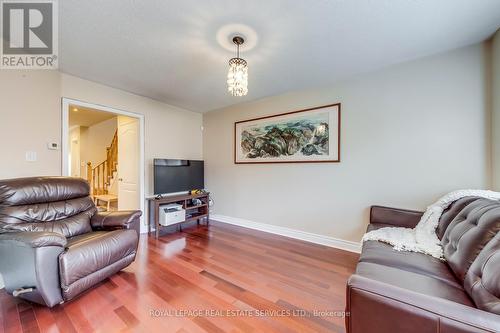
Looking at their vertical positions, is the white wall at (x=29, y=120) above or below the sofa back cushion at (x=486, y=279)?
above

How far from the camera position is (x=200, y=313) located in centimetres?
152

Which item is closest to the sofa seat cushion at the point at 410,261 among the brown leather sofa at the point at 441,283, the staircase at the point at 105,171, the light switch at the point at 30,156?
the brown leather sofa at the point at 441,283

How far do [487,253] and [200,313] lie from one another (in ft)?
5.88

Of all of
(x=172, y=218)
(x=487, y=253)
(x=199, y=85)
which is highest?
(x=199, y=85)

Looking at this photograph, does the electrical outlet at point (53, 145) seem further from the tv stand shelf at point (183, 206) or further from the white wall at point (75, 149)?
the white wall at point (75, 149)

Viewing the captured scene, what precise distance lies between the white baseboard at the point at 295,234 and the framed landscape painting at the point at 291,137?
110cm

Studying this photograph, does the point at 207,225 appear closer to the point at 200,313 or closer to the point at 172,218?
the point at 172,218

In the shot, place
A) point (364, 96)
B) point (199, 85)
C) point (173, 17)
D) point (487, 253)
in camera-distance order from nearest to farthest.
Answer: point (487, 253) < point (173, 17) < point (364, 96) < point (199, 85)

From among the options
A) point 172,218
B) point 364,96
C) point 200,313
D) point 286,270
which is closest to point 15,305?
point 200,313

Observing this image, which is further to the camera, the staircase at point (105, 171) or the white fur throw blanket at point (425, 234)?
the staircase at point (105, 171)

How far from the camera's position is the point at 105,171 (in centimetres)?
551

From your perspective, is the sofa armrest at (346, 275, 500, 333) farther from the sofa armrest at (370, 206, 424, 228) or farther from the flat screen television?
the flat screen television

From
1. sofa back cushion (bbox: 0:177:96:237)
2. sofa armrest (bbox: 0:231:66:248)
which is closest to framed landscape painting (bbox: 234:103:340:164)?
sofa back cushion (bbox: 0:177:96:237)

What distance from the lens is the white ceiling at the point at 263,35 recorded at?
1.54 metres
